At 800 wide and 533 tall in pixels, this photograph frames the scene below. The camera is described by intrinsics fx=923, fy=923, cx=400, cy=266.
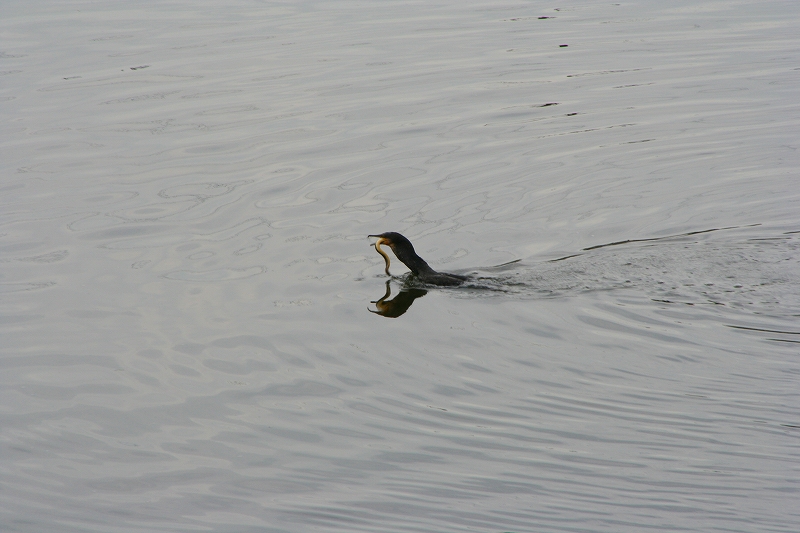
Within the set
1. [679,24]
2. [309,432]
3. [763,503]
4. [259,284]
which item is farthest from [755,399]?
[679,24]

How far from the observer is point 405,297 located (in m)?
8.77

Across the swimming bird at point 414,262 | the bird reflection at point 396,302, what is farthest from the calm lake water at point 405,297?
the swimming bird at point 414,262

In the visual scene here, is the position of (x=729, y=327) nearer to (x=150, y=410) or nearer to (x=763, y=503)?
(x=763, y=503)

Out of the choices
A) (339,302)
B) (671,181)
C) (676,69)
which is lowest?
(339,302)

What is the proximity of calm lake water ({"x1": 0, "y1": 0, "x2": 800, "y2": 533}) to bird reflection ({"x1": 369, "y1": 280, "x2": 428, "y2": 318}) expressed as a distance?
3 centimetres

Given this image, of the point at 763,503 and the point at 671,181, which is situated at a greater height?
the point at 671,181

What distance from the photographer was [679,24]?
69.5 ft

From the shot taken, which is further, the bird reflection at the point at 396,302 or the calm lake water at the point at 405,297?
the bird reflection at the point at 396,302

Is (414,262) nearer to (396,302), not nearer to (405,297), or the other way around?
(405,297)

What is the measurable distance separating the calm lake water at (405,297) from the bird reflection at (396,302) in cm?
3

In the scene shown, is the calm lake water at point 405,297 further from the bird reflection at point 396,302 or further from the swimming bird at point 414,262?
the swimming bird at point 414,262

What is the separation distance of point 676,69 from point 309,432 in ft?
43.5

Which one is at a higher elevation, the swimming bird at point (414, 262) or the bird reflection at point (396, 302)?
the swimming bird at point (414, 262)

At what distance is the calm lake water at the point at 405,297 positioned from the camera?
5617mm
